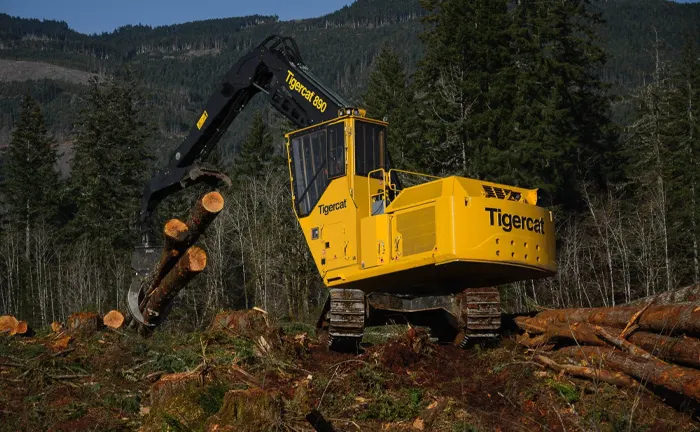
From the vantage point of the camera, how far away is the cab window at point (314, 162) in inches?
674

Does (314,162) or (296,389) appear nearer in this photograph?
(296,389)

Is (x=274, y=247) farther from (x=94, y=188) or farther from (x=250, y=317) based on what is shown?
(x=250, y=317)

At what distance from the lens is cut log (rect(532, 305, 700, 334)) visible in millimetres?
12609

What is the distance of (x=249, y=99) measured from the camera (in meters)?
20.3

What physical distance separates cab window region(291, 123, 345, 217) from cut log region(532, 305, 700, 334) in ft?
14.6

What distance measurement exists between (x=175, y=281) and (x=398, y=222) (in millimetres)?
4792

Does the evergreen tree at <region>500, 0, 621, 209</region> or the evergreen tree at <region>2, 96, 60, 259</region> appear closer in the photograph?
the evergreen tree at <region>500, 0, 621, 209</region>

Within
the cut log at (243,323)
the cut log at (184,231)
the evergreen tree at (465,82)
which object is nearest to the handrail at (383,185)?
the cut log at (184,231)

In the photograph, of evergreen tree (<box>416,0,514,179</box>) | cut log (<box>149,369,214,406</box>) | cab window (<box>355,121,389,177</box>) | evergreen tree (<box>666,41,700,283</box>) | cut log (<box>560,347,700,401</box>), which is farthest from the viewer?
evergreen tree (<box>416,0,514,179</box>)

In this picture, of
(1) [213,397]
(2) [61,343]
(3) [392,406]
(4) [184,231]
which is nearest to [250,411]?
(1) [213,397]

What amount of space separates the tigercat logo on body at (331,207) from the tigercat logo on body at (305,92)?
201 cm

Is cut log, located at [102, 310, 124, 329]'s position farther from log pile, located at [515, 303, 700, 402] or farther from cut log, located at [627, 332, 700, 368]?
cut log, located at [627, 332, 700, 368]

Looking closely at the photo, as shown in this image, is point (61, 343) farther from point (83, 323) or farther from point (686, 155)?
point (686, 155)

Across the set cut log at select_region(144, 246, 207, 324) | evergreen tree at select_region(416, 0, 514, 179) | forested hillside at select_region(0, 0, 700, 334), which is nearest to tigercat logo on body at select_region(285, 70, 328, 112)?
cut log at select_region(144, 246, 207, 324)
